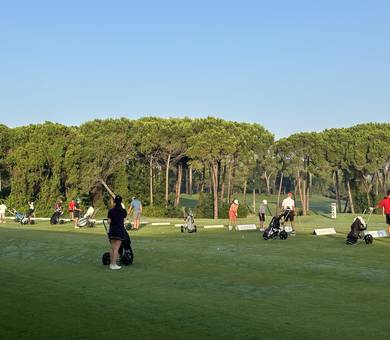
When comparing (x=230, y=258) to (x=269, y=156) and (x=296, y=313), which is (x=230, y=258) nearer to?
(x=296, y=313)

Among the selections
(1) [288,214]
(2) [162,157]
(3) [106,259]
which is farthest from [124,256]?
(2) [162,157]

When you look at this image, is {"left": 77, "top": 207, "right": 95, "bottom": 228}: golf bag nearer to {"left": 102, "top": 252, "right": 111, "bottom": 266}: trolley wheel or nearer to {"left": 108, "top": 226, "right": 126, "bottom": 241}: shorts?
{"left": 102, "top": 252, "right": 111, "bottom": 266}: trolley wheel

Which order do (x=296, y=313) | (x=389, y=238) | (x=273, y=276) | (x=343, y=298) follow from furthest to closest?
(x=389, y=238) < (x=273, y=276) < (x=343, y=298) < (x=296, y=313)

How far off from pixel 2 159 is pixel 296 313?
50.9m

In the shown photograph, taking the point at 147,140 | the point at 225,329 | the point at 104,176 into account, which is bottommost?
the point at 225,329

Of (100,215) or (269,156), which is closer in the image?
(100,215)

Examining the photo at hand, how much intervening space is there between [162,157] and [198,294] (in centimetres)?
5175

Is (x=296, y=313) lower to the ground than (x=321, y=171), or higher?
lower

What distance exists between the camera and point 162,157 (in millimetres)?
61469

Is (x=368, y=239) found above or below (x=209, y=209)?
below

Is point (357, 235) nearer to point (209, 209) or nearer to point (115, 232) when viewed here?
point (115, 232)

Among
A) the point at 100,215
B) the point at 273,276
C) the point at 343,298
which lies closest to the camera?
the point at 343,298

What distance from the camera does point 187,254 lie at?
16500 millimetres

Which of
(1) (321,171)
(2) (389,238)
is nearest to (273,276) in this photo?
(2) (389,238)
